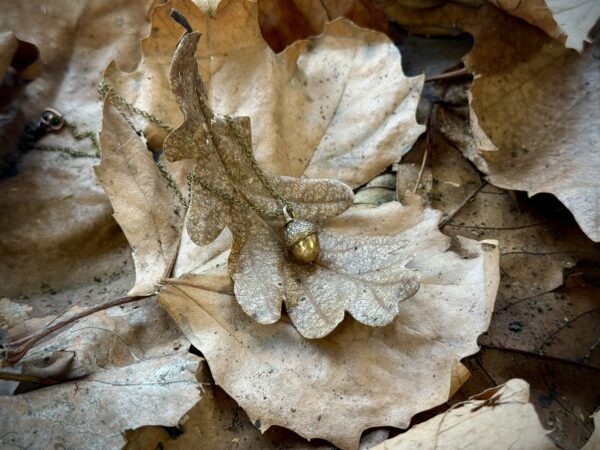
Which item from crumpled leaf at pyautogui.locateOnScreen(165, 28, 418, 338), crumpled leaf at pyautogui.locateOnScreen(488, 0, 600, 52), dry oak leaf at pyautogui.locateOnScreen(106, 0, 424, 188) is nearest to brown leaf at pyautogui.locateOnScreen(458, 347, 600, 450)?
crumpled leaf at pyautogui.locateOnScreen(165, 28, 418, 338)

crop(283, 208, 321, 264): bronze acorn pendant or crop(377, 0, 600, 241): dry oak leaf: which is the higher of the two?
crop(283, 208, 321, 264): bronze acorn pendant

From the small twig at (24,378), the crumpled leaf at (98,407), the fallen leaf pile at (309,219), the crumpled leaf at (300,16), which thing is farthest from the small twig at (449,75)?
the small twig at (24,378)

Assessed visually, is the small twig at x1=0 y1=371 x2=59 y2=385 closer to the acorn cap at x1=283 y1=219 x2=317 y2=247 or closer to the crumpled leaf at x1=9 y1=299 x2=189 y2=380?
the crumpled leaf at x1=9 y1=299 x2=189 y2=380

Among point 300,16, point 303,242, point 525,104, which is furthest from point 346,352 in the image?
point 300,16

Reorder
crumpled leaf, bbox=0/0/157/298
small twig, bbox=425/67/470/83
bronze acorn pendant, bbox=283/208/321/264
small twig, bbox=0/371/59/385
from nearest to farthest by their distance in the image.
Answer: small twig, bbox=0/371/59/385, bronze acorn pendant, bbox=283/208/321/264, crumpled leaf, bbox=0/0/157/298, small twig, bbox=425/67/470/83

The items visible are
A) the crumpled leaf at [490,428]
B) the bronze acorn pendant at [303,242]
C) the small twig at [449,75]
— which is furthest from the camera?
the small twig at [449,75]

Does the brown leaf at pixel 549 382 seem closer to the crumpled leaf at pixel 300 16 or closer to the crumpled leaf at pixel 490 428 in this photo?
the crumpled leaf at pixel 490 428

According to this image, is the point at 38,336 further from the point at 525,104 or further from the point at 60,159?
the point at 525,104
